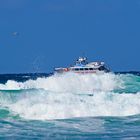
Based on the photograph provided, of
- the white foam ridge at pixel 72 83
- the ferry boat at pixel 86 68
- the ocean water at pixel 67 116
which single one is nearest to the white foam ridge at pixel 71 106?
the ocean water at pixel 67 116

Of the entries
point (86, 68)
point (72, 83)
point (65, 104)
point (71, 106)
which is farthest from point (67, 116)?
point (86, 68)

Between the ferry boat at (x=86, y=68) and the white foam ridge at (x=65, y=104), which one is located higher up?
the ferry boat at (x=86, y=68)

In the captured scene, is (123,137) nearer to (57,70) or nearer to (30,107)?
(30,107)

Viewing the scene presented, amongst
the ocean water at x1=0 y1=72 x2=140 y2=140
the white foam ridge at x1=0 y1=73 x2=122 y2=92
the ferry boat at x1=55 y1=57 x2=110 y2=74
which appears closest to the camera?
the ocean water at x1=0 y1=72 x2=140 y2=140

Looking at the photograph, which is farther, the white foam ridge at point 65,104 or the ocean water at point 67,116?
the white foam ridge at point 65,104

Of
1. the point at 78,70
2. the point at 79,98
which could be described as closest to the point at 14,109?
the point at 79,98

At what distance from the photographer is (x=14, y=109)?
2597cm

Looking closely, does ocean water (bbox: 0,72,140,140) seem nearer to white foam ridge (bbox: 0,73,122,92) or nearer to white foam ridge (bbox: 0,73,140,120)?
white foam ridge (bbox: 0,73,140,120)

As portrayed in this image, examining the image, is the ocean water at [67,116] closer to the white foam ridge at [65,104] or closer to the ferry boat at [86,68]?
the white foam ridge at [65,104]

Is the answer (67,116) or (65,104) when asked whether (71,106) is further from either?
(67,116)

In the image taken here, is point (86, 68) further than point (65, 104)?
Yes

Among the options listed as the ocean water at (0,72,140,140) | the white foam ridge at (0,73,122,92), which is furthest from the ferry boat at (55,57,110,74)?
the ocean water at (0,72,140,140)

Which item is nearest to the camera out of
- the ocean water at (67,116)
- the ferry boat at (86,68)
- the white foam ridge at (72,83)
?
the ocean water at (67,116)

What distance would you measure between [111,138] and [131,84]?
124 ft
